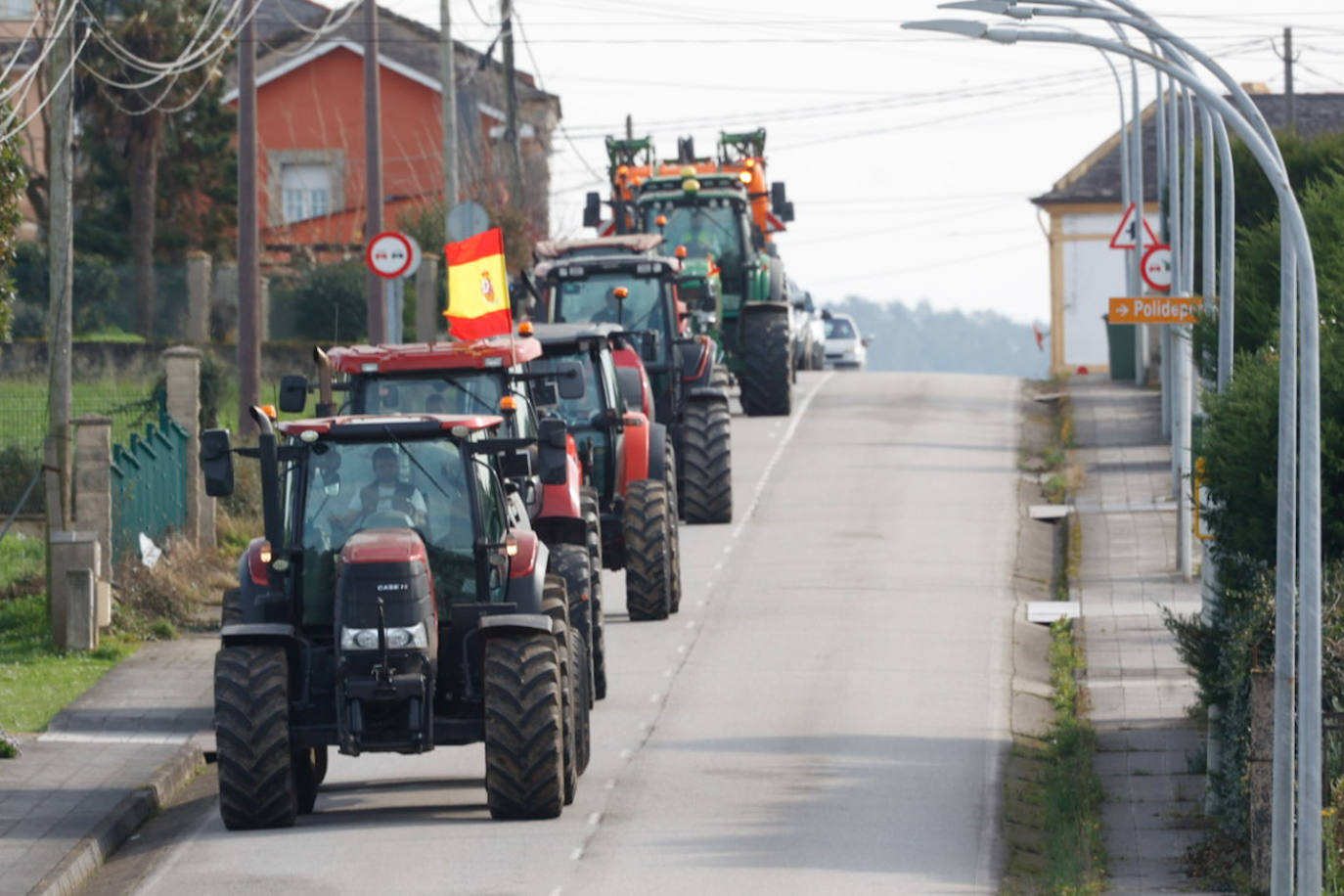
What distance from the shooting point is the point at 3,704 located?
61.1 feet

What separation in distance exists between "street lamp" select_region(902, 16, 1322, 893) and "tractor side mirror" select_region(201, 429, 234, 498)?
499cm

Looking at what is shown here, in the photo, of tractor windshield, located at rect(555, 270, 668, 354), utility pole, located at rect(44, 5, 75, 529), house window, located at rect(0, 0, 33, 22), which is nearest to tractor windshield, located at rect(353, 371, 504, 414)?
utility pole, located at rect(44, 5, 75, 529)

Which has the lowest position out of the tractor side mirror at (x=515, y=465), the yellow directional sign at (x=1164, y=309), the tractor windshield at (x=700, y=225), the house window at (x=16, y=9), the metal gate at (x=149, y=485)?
the metal gate at (x=149, y=485)

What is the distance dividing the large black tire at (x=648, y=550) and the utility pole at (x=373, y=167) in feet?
36.7

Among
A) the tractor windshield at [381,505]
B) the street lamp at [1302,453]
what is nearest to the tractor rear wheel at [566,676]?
the tractor windshield at [381,505]

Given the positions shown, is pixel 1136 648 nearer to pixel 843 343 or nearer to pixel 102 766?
pixel 102 766

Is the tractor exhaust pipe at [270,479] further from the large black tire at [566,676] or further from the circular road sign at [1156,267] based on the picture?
the circular road sign at [1156,267]

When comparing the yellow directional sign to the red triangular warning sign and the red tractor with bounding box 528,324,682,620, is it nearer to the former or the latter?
the red tractor with bounding box 528,324,682,620

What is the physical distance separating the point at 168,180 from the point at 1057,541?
24964 mm

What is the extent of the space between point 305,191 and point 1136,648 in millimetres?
37034

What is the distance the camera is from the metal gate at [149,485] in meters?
23.1

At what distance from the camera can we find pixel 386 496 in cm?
1398

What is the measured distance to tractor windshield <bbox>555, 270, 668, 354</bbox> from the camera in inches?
1035

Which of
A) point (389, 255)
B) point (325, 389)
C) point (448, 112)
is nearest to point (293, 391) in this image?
point (325, 389)
